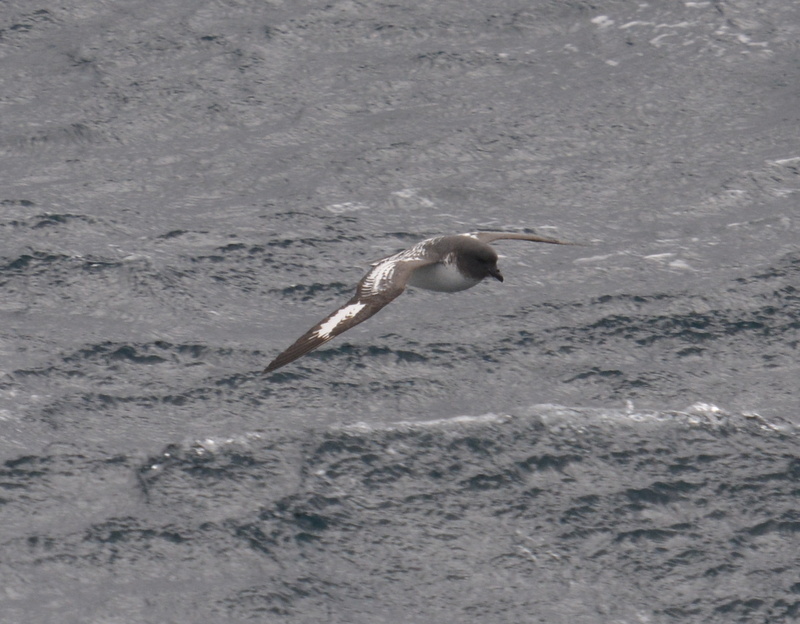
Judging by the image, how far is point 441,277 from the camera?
1194cm

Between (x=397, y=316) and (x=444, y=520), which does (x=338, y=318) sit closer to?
(x=444, y=520)

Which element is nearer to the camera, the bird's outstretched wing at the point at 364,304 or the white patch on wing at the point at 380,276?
the bird's outstretched wing at the point at 364,304

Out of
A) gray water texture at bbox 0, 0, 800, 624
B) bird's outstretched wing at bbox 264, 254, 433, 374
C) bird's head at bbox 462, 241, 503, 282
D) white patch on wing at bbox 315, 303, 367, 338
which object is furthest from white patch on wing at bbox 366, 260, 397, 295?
gray water texture at bbox 0, 0, 800, 624

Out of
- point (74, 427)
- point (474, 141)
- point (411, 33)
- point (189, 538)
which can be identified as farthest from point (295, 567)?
point (411, 33)

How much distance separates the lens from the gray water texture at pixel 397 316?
1024 cm

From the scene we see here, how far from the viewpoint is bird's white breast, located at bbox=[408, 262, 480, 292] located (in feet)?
39.1

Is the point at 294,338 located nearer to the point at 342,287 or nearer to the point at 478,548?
the point at 342,287

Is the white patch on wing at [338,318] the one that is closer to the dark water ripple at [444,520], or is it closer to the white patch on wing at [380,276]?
the white patch on wing at [380,276]

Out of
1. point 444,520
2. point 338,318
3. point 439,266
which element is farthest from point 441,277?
point 444,520

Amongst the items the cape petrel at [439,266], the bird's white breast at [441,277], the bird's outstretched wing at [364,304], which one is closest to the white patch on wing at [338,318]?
the bird's outstretched wing at [364,304]

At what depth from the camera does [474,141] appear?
16.9 meters

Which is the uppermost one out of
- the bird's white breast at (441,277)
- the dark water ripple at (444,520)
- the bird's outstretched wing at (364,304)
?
the bird's outstretched wing at (364,304)

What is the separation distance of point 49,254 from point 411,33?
275 inches

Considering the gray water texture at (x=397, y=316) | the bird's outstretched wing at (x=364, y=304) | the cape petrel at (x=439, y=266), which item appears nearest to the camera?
the bird's outstretched wing at (x=364, y=304)
